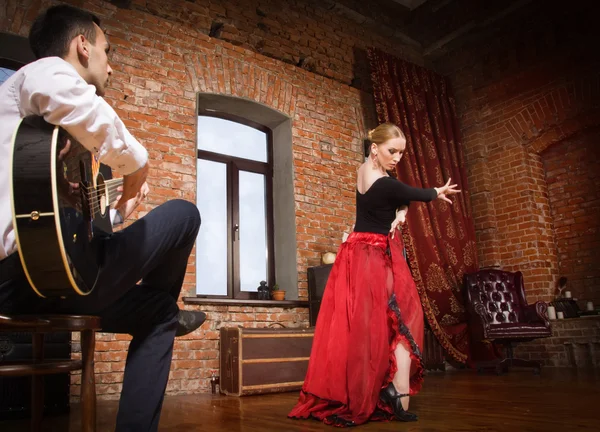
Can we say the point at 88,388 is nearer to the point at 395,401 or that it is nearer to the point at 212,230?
the point at 395,401

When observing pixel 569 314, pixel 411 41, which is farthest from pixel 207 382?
pixel 411 41

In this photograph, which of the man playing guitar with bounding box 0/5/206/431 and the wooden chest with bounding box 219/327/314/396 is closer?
the man playing guitar with bounding box 0/5/206/431

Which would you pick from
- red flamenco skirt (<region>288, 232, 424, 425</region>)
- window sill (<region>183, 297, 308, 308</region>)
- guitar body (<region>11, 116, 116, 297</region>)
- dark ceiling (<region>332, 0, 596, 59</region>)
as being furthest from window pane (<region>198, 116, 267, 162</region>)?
guitar body (<region>11, 116, 116, 297</region>)

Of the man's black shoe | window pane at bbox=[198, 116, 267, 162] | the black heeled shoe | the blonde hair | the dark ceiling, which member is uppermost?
the dark ceiling

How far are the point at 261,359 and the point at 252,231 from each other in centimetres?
172

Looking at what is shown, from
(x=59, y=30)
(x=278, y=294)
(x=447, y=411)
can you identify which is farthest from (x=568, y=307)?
(x=59, y=30)

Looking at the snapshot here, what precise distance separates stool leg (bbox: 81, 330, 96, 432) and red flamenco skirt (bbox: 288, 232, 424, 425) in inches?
47.3

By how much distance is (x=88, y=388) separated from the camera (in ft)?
4.28

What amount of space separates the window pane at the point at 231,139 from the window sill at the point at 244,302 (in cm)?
171

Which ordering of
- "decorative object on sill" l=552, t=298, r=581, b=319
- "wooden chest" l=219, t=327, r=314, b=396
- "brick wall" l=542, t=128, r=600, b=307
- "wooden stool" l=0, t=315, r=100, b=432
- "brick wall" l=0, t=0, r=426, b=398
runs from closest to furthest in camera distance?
1. "wooden stool" l=0, t=315, r=100, b=432
2. "wooden chest" l=219, t=327, r=314, b=396
3. "brick wall" l=0, t=0, r=426, b=398
4. "decorative object on sill" l=552, t=298, r=581, b=319
5. "brick wall" l=542, t=128, r=600, b=307

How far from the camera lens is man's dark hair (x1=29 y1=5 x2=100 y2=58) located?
1.37 m

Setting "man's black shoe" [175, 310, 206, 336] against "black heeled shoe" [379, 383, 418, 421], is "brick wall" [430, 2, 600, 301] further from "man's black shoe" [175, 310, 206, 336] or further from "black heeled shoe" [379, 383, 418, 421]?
"man's black shoe" [175, 310, 206, 336]

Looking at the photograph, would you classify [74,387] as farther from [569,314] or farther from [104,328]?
[569,314]

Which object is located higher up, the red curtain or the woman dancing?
the red curtain
